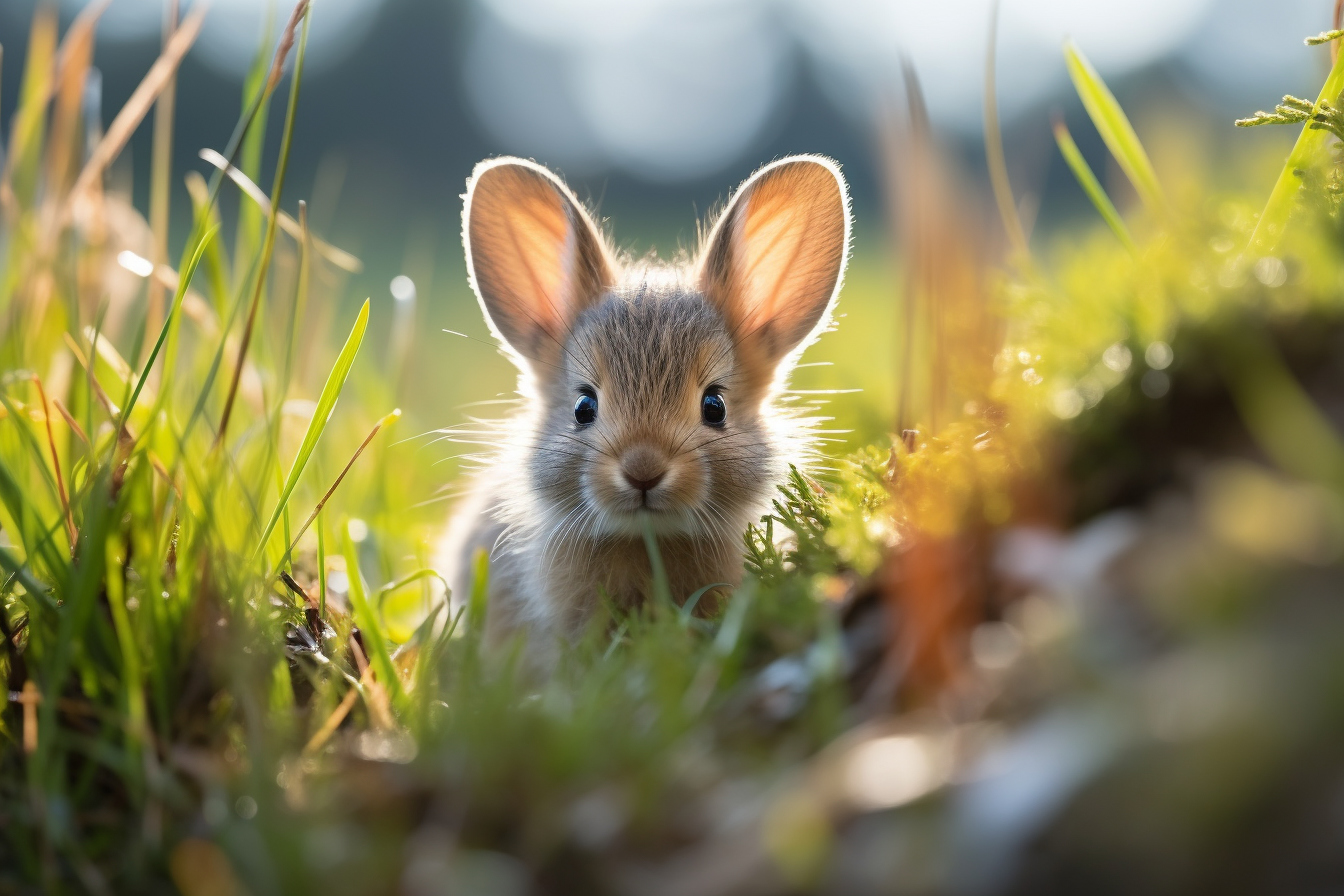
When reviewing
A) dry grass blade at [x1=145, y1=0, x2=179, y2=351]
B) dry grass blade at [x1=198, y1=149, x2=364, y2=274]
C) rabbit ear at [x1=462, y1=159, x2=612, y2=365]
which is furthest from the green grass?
rabbit ear at [x1=462, y1=159, x2=612, y2=365]

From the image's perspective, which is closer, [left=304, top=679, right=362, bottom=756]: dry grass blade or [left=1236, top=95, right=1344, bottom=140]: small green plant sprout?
[left=304, top=679, right=362, bottom=756]: dry grass blade

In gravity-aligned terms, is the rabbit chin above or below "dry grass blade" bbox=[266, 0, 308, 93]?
below

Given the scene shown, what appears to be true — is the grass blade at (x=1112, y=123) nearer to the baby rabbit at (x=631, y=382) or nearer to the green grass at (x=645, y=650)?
the green grass at (x=645, y=650)

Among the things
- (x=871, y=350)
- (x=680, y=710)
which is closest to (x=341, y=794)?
(x=680, y=710)

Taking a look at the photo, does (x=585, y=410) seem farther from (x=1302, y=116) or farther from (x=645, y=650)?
(x=1302, y=116)

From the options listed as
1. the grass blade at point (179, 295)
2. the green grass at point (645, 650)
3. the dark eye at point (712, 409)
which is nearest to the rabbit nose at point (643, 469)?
the dark eye at point (712, 409)

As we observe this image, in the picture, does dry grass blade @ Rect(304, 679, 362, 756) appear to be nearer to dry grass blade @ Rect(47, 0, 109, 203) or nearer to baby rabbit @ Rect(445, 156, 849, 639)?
baby rabbit @ Rect(445, 156, 849, 639)

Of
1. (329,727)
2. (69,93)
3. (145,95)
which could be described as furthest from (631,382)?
(69,93)

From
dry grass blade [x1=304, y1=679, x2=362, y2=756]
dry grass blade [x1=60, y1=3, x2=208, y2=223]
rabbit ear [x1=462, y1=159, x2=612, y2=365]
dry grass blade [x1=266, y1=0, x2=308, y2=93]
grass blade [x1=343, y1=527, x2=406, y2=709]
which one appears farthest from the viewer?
rabbit ear [x1=462, y1=159, x2=612, y2=365]

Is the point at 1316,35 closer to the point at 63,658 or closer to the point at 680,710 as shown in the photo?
the point at 680,710
